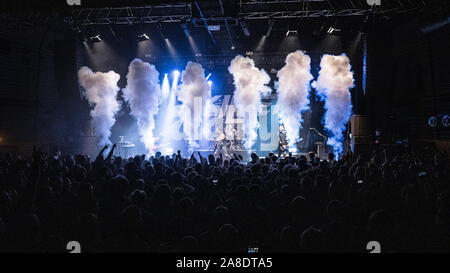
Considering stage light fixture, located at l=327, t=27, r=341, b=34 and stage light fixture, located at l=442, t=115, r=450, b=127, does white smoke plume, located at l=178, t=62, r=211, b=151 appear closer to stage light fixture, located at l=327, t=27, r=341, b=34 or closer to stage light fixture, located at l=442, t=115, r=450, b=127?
stage light fixture, located at l=327, t=27, r=341, b=34

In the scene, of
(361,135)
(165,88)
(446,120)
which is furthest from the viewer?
(165,88)

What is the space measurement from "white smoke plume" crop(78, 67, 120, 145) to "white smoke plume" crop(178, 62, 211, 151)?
461cm

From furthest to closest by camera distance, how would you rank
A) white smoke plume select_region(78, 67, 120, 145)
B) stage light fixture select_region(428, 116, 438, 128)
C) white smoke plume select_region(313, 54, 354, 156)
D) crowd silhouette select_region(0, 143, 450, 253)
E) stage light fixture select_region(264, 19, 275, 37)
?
white smoke plume select_region(78, 67, 120, 145) → white smoke plume select_region(313, 54, 354, 156) → stage light fixture select_region(264, 19, 275, 37) → stage light fixture select_region(428, 116, 438, 128) → crowd silhouette select_region(0, 143, 450, 253)

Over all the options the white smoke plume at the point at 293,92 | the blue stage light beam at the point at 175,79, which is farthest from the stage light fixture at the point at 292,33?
the blue stage light beam at the point at 175,79

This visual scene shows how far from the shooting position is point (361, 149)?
52.2ft

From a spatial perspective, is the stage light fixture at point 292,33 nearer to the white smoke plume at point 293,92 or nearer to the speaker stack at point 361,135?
the white smoke plume at point 293,92

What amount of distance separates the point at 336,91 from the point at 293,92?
8.72 ft

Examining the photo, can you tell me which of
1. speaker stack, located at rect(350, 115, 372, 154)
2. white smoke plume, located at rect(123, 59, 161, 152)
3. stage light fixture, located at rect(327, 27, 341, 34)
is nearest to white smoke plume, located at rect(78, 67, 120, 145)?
white smoke plume, located at rect(123, 59, 161, 152)

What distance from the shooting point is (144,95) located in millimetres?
22438

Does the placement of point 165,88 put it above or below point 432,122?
above

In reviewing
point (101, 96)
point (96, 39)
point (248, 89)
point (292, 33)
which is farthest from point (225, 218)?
point (96, 39)

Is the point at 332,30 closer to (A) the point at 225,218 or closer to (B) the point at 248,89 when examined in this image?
(B) the point at 248,89

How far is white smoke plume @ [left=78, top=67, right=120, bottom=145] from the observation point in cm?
2162
